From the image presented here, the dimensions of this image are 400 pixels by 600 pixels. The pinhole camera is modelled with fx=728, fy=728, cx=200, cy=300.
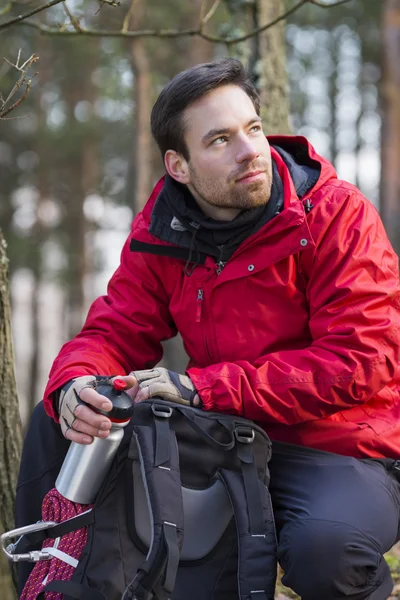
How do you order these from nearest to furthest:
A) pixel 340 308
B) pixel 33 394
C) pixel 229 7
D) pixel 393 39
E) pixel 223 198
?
pixel 340 308 → pixel 223 198 → pixel 229 7 → pixel 393 39 → pixel 33 394

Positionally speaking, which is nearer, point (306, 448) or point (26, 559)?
point (26, 559)

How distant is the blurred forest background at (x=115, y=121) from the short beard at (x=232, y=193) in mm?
4426

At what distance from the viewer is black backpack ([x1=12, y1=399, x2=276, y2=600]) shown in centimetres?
216

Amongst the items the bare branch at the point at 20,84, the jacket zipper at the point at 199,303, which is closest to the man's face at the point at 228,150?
the jacket zipper at the point at 199,303

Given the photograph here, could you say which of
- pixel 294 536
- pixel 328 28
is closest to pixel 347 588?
pixel 294 536

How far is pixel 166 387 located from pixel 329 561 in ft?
2.40

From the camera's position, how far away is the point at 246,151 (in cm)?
268

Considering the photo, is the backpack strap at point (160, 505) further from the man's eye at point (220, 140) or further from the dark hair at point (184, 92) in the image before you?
the dark hair at point (184, 92)

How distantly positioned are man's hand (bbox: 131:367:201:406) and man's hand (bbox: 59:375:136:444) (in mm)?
80

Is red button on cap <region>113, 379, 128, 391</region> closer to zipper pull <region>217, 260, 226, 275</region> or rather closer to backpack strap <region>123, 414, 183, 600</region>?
backpack strap <region>123, 414, 183, 600</region>

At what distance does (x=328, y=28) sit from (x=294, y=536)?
15071mm

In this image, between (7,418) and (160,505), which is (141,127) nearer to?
(7,418)

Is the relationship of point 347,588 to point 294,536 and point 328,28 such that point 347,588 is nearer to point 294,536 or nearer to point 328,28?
point 294,536

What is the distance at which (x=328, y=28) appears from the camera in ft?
51.1
